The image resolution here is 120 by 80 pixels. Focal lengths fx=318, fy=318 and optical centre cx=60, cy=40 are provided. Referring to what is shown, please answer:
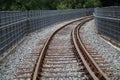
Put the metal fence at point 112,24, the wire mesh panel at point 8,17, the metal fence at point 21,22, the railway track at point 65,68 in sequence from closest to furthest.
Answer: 1. the railway track at point 65,68
2. the wire mesh panel at point 8,17
3. the metal fence at point 21,22
4. the metal fence at point 112,24

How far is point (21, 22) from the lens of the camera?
1950 cm

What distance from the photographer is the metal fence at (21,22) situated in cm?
1371

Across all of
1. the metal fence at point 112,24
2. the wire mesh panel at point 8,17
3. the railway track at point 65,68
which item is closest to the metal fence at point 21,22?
the wire mesh panel at point 8,17

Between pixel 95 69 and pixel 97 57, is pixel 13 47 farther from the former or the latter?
pixel 95 69

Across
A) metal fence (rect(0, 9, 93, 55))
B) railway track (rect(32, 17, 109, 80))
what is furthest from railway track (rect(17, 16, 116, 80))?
metal fence (rect(0, 9, 93, 55))

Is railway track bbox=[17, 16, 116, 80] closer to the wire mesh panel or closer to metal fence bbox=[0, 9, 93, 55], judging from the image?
metal fence bbox=[0, 9, 93, 55]

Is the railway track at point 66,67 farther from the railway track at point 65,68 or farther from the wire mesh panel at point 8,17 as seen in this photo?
the wire mesh panel at point 8,17

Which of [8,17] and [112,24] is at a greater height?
[8,17]

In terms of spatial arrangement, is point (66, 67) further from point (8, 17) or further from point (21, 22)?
point (21, 22)

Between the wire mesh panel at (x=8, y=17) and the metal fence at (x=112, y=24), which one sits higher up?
the wire mesh panel at (x=8, y=17)

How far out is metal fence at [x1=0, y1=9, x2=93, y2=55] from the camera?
45.0ft

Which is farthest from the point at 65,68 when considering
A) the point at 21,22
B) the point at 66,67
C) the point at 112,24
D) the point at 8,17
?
the point at 21,22

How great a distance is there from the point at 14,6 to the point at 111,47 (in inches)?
1897

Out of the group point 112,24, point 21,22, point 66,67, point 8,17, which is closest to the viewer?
point 66,67
